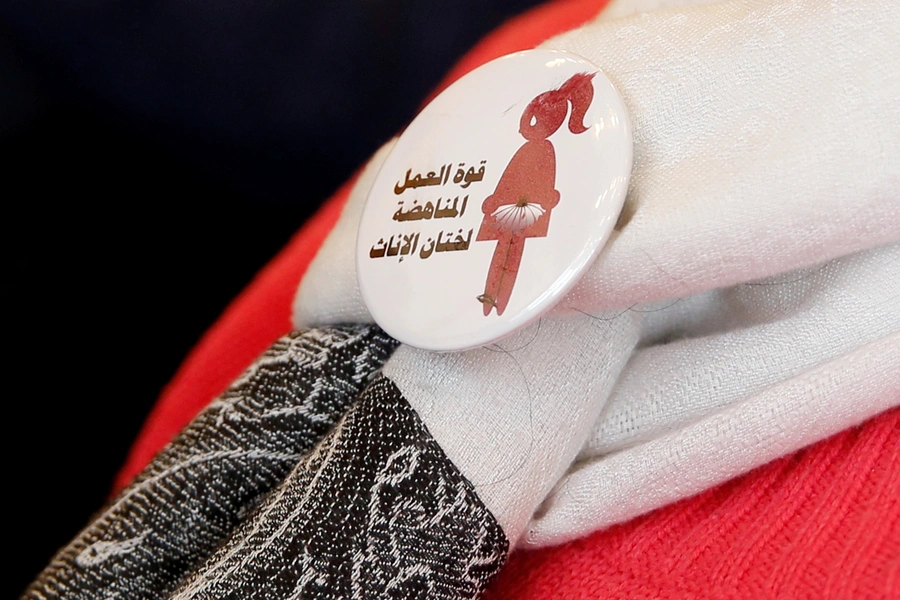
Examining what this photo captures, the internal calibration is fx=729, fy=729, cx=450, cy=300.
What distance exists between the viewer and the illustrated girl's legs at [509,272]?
0.78 ft

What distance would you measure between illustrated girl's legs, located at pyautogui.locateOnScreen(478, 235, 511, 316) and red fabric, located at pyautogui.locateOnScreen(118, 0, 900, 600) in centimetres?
12

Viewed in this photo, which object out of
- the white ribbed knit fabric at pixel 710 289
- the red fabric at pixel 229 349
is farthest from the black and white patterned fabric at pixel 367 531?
the red fabric at pixel 229 349

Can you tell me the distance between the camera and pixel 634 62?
0.26m

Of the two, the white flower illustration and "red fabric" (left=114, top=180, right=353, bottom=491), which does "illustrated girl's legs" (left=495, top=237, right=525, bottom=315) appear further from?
"red fabric" (left=114, top=180, right=353, bottom=491)

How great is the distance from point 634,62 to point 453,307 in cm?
11

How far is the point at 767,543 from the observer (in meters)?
0.25

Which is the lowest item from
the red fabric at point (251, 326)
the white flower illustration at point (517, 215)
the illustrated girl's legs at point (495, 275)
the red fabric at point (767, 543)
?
the red fabric at point (767, 543)

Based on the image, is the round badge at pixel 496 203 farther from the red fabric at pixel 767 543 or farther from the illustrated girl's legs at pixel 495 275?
the red fabric at pixel 767 543

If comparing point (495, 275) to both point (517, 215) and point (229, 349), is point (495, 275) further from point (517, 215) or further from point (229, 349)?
point (229, 349)

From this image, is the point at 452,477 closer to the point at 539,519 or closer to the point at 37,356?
the point at 539,519

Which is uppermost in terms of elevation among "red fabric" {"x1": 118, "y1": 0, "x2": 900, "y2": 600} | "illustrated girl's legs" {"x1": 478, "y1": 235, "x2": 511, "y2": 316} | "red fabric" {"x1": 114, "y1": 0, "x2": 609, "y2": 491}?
"illustrated girl's legs" {"x1": 478, "y1": 235, "x2": 511, "y2": 316}

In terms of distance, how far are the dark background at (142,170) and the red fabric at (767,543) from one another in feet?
1.58

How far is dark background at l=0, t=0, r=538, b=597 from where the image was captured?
634 millimetres

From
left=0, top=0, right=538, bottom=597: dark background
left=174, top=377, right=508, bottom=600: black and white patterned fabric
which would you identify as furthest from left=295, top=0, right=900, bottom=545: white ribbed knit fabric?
left=0, top=0, right=538, bottom=597: dark background
